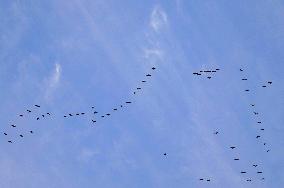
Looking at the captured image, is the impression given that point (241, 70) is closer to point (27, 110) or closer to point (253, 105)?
point (253, 105)

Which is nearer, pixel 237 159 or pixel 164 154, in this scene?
pixel 237 159

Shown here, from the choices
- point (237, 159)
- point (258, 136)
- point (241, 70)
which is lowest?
point (237, 159)

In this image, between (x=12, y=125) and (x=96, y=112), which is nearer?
(x=12, y=125)

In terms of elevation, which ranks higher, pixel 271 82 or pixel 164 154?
pixel 271 82

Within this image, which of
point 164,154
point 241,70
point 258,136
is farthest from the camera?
point 164,154

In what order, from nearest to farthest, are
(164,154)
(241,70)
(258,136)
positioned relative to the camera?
1. (241,70)
2. (258,136)
3. (164,154)

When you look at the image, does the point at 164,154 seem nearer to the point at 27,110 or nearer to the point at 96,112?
the point at 96,112

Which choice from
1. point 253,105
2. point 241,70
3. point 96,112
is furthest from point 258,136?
point 96,112

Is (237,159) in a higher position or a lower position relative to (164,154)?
lower

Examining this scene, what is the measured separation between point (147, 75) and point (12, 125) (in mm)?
19392

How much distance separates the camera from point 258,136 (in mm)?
63812

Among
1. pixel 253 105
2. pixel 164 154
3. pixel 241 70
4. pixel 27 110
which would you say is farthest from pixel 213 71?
pixel 27 110

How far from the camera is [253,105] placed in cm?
6244

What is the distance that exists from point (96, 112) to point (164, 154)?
1164cm
